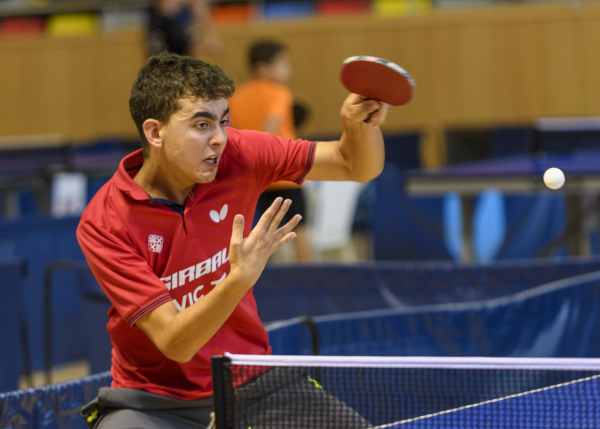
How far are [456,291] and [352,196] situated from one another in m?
2.84

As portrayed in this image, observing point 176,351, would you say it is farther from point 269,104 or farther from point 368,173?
point 269,104

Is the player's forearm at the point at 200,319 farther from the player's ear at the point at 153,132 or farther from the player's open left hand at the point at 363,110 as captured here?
the player's open left hand at the point at 363,110

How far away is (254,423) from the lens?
190cm

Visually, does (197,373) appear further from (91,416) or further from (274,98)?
(274,98)

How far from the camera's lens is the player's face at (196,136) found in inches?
78.4

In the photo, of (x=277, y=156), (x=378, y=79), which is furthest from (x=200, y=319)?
(x=378, y=79)

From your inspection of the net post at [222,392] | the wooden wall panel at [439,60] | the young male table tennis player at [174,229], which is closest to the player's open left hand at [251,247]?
the young male table tennis player at [174,229]

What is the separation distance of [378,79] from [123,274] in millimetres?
821

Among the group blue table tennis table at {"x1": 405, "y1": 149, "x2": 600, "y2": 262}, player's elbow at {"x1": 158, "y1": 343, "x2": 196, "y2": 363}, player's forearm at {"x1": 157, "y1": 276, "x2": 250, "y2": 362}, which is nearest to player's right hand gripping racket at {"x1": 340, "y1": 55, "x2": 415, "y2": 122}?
player's forearm at {"x1": 157, "y1": 276, "x2": 250, "y2": 362}

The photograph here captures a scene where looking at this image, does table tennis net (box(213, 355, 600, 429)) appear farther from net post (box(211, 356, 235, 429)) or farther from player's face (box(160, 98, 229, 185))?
player's face (box(160, 98, 229, 185))

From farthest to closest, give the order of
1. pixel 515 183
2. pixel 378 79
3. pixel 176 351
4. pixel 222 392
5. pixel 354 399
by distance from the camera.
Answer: pixel 515 183, pixel 378 79, pixel 354 399, pixel 176 351, pixel 222 392

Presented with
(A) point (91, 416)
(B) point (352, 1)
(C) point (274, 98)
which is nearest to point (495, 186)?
→ (C) point (274, 98)

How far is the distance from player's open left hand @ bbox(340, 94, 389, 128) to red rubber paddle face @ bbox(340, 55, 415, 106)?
0.02m

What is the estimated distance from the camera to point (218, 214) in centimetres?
214
